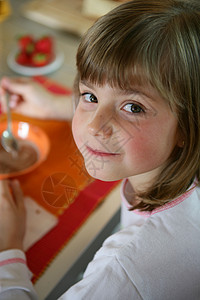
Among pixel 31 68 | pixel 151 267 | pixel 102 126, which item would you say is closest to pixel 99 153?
pixel 102 126

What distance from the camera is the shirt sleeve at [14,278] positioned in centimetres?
47

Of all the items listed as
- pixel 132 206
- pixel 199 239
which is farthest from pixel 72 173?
pixel 199 239

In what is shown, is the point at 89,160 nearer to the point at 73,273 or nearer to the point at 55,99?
the point at 73,273

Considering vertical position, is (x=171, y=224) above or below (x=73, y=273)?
A: above

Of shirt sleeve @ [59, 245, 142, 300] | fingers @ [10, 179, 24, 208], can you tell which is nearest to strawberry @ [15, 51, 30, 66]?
fingers @ [10, 179, 24, 208]

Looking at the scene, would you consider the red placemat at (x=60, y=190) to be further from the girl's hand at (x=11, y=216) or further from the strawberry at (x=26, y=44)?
the strawberry at (x=26, y=44)

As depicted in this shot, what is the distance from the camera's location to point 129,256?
17.4 inches

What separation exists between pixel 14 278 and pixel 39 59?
68 cm

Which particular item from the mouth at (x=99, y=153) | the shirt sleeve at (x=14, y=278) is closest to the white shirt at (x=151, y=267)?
the shirt sleeve at (x=14, y=278)

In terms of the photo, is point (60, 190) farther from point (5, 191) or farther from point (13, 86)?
point (13, 86)

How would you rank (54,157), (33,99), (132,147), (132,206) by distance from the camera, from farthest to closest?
(33,99), (54,157), (132,206), (132,147)

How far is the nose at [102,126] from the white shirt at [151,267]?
156 millimetres

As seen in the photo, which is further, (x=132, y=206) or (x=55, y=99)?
(x=55, y=99)

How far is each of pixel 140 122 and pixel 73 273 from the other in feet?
0.99
